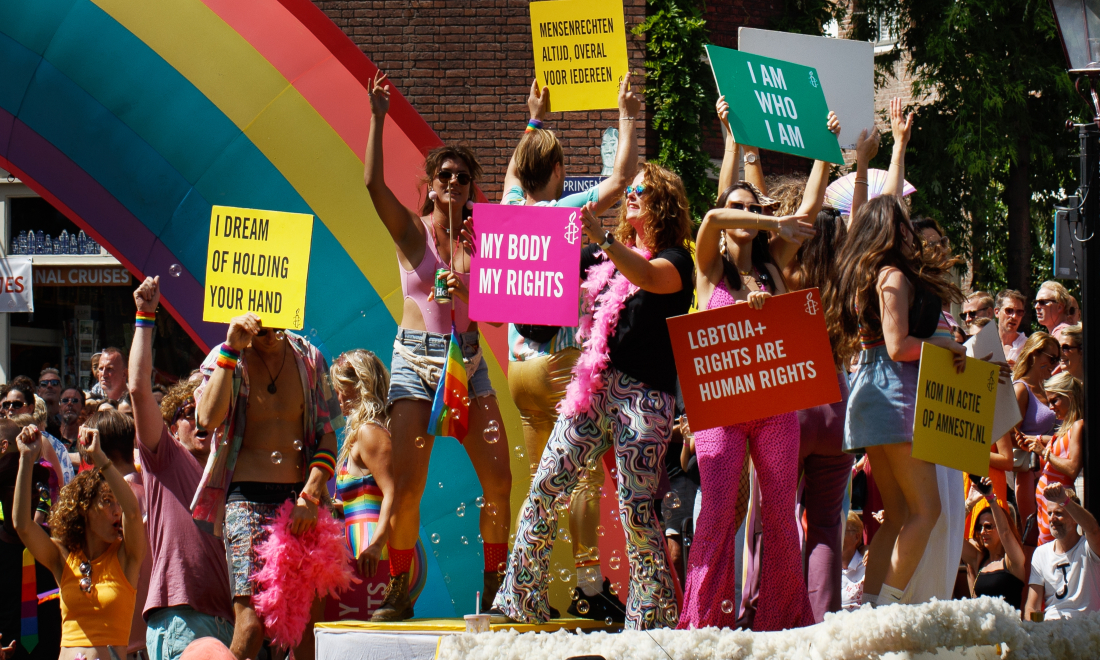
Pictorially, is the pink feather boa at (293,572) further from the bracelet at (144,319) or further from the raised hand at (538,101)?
the raised hand at (538,101)

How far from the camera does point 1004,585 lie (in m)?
5.46

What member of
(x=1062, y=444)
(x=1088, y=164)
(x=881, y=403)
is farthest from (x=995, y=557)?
(x=881, y=403)

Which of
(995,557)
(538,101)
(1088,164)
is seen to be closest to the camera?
(1088,164)

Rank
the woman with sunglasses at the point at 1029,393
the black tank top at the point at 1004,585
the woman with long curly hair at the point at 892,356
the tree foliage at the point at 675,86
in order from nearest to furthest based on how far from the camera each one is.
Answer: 1. the woman with long curly hair at the point at 892,356
2. the black tank top at the point at 1004,585
3. the woman with sunglasses at the point at 1029,393
4. the tree foliage at the point at 675,86

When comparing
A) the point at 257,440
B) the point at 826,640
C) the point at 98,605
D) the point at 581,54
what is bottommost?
the point at 98,605

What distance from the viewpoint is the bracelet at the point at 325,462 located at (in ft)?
14.9

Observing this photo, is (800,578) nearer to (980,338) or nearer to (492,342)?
(980,338)

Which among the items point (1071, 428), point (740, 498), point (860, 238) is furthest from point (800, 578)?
point (1071, 428)

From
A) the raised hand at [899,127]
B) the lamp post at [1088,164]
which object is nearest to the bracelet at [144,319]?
the raised hand at [899,127]

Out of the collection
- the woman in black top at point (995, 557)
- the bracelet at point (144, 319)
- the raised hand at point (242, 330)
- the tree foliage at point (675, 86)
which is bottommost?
the woman in black top at point (995, 557)

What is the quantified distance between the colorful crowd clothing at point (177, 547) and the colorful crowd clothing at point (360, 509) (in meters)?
0.57

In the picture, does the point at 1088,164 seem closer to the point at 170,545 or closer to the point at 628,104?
the point at 628,104

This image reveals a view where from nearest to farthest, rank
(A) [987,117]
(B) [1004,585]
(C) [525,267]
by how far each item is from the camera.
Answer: (C) [525,267] < (B) [1004,585] < (A) [987,117]

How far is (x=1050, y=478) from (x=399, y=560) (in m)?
3.26
